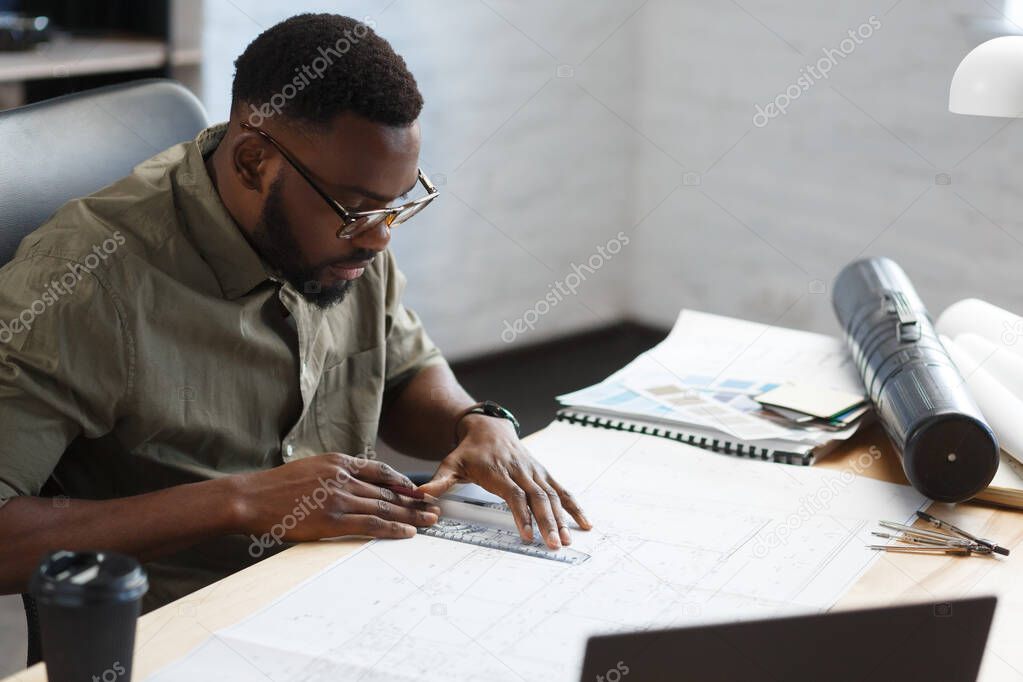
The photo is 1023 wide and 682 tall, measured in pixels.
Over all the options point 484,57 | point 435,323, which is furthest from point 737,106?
point 435,323

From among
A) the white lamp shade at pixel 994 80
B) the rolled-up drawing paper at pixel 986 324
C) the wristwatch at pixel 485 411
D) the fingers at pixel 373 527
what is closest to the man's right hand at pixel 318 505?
the fingers at pixel 373 527

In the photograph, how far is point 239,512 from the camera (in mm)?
1263

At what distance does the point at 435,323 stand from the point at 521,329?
0.38m

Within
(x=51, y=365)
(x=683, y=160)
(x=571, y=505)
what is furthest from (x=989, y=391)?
(x=683, y=160)

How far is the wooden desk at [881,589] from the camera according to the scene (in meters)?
1.05

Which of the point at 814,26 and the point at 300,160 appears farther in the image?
the point at 814,26

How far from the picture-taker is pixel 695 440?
1.60m

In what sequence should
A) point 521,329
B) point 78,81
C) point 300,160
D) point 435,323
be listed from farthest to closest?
point 521,329 < point 435,323 < point 78,81 < point 300,160

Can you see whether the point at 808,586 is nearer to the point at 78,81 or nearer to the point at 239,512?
the point at 239,512

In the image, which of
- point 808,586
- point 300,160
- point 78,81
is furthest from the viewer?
point 78,81

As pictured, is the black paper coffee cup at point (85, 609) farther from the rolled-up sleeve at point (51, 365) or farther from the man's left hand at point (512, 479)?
the man's left hand at point (512, 479)

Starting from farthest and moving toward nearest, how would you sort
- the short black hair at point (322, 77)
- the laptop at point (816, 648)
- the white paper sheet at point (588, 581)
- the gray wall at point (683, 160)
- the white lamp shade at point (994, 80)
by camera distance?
the gray wall at point (683, 160), the white lamp shade at point (994, 80), the short black hair at point (322, 77), the white paper sheet at point (588, 581), the laptop at point (816, 648)

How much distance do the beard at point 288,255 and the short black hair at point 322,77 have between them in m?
0.10

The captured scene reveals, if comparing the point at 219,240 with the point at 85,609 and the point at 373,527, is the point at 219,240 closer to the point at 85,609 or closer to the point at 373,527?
the point at 373,527
